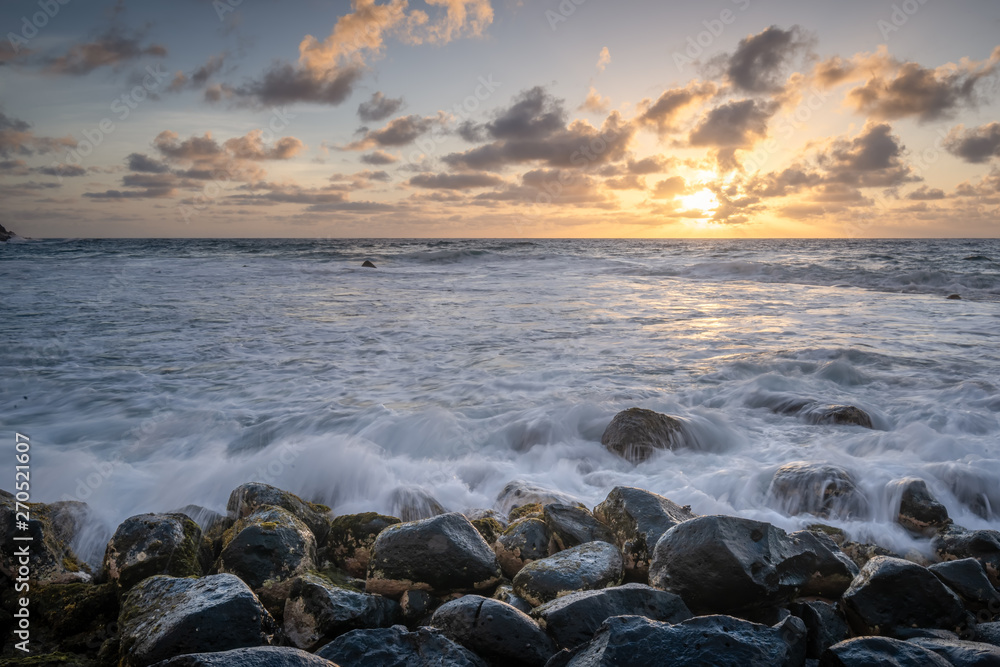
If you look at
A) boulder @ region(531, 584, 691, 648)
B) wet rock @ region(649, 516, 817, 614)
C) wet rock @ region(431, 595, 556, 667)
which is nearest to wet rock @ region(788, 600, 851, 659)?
wet rock @ region(649, 516, 817, 614)

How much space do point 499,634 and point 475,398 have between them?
14.2 feet

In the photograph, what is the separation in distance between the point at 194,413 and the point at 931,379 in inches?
345

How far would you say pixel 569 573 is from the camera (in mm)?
2598

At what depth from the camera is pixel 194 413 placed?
5844 mm

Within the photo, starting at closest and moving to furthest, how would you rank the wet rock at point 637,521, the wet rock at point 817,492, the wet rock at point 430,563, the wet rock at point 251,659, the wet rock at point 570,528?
the wet rock at point 251,659 < the wet rock at point 430,563 < the wet rock at point 637,521 < the wet rock at point 570,528 < the wet rock at point 817,492

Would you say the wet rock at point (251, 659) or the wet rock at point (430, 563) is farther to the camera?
the wet rock at point (430, 563)

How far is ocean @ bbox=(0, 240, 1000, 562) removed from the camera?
14.3 feet

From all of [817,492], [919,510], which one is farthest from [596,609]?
[919,510]

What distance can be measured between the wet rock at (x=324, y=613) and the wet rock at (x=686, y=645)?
3.21 feet

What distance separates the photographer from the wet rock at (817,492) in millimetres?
3881

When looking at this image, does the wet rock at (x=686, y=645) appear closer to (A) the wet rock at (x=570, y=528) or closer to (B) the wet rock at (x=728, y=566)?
(B) the wet rock at (x=728, y=566)

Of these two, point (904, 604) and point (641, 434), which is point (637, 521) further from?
point (641, 434)

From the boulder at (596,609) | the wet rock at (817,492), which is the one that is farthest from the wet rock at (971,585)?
the boulder at (596,609)

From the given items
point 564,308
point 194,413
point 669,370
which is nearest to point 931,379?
point 669,370
